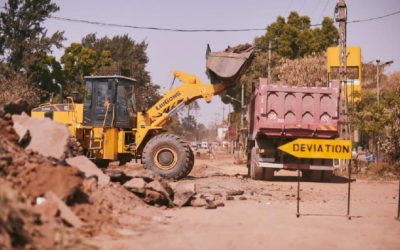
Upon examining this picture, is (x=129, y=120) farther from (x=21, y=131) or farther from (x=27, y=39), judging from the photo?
(x=27, y=39)

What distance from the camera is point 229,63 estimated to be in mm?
18281

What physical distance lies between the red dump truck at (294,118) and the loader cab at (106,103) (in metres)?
4.76

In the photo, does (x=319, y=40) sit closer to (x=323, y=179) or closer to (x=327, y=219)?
(x=323, y=179)

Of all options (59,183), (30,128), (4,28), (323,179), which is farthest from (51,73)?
(59,183)

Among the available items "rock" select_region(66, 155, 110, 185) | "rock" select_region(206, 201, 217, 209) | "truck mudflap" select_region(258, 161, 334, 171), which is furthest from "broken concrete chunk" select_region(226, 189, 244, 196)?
"truck mudflap" select_region(258, 161, 334, 171)

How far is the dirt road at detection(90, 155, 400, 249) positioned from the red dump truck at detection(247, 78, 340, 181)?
467cm

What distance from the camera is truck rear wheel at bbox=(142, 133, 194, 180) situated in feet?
55.2

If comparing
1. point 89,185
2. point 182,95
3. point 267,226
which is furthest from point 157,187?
point 182,95

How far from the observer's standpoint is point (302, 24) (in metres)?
65.1

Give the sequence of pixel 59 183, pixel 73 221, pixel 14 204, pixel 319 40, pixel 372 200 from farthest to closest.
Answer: pixel 319 40
pixel 372 200
pixel 59 183
pixel 73 221
pixel 14 204

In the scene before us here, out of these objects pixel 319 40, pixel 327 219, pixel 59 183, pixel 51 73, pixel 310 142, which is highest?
pixel 319 40

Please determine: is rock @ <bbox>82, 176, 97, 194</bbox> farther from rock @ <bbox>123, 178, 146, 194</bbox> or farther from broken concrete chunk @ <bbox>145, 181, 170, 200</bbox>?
broken concrete chunk @ <bbox>145, 181, 170, 200</bbox>

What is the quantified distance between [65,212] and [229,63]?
11.6 metres

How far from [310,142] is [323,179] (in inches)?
356
